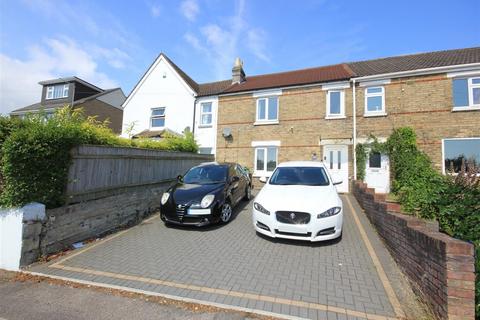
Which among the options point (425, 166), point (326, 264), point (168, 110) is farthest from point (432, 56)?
point (168, 110)

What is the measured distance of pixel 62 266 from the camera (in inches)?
183

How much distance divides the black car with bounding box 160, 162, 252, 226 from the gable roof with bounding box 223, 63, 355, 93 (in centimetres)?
882

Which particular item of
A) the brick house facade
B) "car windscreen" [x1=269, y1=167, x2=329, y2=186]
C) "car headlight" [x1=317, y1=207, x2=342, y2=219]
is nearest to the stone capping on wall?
"car headlight" [x1=317, y1=207, x2=342, y2=219]

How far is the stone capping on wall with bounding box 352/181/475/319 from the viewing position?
2807mm

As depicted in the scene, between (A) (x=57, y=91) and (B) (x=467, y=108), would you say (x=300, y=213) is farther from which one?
(A) (x=57, y=91)

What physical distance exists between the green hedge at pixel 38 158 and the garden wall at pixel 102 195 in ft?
1.13

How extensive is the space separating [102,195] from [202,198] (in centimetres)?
279

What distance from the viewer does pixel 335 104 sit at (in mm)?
13445

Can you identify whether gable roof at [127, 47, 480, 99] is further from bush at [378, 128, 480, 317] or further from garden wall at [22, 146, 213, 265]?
garden wall at [22, 146, 213, 265]

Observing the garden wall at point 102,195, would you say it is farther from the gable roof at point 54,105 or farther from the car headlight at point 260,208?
the gable roof at point 54,105

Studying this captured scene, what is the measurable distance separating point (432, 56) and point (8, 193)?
19166 mm

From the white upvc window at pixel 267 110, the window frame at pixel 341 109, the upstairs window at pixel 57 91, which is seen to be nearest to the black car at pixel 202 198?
the white upvc window at pixel 267 110

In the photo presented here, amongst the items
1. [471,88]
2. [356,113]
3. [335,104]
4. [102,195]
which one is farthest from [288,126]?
[102,195]

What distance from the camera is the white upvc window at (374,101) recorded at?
12547 mm
